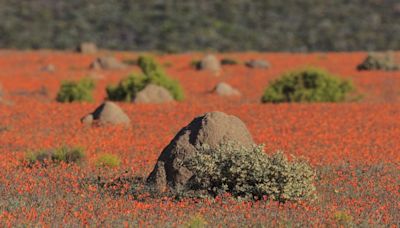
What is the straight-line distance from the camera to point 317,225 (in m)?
10.1

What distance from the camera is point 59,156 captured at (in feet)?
51.4

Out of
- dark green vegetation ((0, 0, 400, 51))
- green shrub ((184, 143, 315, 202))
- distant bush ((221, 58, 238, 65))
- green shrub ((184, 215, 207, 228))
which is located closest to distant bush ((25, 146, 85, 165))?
green shrub ((184, 143, 315, 202))

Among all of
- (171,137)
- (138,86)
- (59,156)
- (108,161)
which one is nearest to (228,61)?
(138,86)

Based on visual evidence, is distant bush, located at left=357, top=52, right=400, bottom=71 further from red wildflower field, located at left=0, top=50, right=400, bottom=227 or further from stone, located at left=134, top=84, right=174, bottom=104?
stone, located at left=134, top=84, right=174, bottom=104

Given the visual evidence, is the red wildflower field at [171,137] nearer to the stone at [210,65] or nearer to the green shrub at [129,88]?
the green shrub at [129,88]

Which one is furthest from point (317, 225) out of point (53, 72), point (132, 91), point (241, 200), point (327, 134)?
point (53, 72)

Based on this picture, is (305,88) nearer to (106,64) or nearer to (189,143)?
(189,143)

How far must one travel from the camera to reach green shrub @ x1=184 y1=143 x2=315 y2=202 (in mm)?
11789

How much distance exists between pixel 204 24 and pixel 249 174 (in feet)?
Answer: 204

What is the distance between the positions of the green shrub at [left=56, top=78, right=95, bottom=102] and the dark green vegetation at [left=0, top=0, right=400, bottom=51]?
1323 inches

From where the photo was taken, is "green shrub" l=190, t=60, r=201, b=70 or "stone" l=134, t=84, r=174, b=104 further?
"green shrub" l=190, t=60, r=201, b=70

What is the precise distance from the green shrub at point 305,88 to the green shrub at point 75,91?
7366 millimetres

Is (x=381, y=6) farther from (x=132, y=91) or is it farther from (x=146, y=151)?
(x=146, y=151)

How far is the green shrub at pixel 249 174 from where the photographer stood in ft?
38.7
